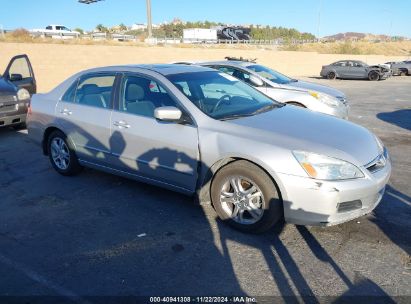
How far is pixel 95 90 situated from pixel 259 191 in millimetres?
2787

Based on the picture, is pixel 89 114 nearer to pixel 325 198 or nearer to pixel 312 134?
pixel 312 134

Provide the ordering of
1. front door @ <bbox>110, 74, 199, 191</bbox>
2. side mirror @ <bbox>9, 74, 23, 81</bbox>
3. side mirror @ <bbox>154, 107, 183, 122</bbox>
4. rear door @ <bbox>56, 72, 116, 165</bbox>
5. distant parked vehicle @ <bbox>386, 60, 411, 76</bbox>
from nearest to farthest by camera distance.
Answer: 1. side mirror @ <bbox>154, 107, 183, 122</bbox>
2. front door @ <bbox>110, 74, 199, 191</bbox>
3. rear door @ <bbox>56, 72, 116, 165</bbox>
4. side mirror @ <bbox>9, 74, 23, 81</bbox>
5. distant parked vehicle @ <bbox>386, 60, 411, 76</bbox>

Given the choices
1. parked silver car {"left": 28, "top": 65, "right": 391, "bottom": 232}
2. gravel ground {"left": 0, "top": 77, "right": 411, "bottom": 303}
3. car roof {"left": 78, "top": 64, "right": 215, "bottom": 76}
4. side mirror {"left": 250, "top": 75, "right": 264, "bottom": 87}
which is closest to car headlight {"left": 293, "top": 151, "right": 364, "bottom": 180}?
parked silver car {"left": 28, "top": 65, "right": 391, "bottom": 232}

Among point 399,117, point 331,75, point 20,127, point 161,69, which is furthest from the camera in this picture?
point 331,75

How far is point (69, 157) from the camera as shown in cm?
528

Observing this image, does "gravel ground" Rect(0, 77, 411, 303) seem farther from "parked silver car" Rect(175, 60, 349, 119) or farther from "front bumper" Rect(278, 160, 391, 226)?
"parked silver car" Rect(175, 60, 349, 119)

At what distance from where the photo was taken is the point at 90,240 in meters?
3.64

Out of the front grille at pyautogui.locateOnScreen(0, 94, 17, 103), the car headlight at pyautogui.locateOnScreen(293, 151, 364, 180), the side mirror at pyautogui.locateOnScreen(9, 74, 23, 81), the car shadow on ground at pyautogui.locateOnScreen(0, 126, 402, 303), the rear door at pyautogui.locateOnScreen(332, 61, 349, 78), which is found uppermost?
the side mirror at pyautogui.locateOnScreen(9, 74, 23, 81)

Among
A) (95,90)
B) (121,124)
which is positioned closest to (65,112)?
(95,90)

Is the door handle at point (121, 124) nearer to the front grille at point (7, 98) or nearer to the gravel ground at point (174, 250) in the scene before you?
the gravel ground at point (174, 250)

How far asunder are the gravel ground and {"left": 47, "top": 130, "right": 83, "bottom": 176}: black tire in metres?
0.42

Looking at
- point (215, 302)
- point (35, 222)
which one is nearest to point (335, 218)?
point (215, 302)

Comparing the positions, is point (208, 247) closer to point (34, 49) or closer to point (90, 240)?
point (90, 240)

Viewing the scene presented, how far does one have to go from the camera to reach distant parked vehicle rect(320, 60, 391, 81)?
2586 cm
